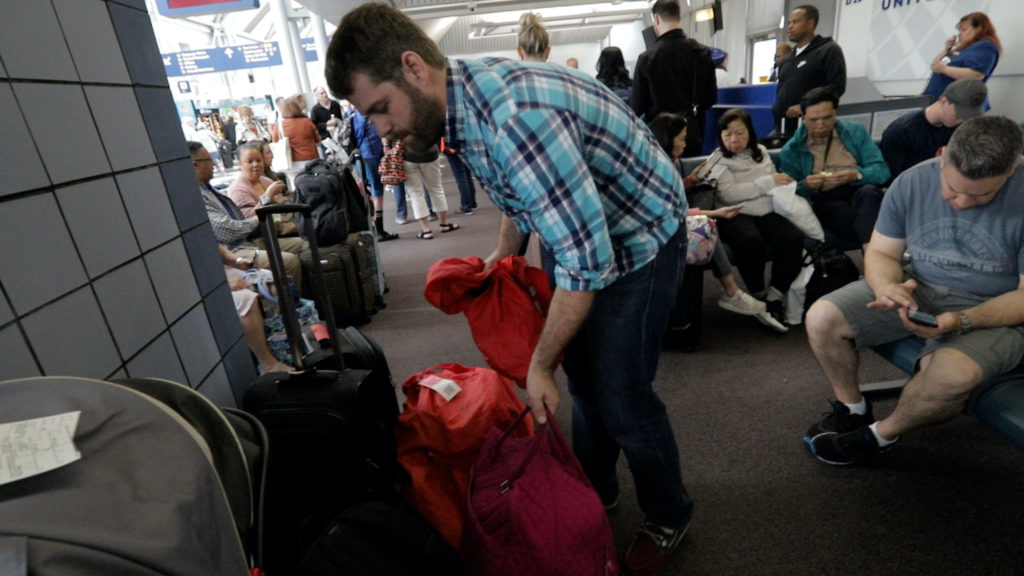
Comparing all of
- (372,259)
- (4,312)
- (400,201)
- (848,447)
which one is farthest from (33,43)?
(400,201)

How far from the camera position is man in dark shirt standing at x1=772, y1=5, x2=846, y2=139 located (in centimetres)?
372

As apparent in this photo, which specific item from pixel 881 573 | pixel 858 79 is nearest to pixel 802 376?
→ pixel 881 573

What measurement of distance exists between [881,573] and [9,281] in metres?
1.98

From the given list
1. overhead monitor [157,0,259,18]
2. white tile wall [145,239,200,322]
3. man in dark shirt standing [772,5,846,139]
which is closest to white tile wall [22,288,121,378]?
white tile wall [145,239,200,322]

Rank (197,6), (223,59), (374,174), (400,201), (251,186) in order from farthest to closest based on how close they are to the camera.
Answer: (223,59)
(197,6)
(400,201)
(374,174)
(251,186)

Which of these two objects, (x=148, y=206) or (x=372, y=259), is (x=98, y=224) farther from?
(x=372, y=259)

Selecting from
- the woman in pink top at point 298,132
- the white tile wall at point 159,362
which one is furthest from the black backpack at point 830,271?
the woman in pink top at point 298,132

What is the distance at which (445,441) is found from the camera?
1.50 m

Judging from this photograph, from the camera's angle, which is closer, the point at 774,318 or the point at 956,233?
the point at 956,233

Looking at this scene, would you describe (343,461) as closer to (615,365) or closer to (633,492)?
(615,365)

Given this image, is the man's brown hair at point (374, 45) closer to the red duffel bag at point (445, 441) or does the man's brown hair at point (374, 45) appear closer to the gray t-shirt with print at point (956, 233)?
the red duffel bag at point (445, 441)

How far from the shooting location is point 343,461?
4.33 feet

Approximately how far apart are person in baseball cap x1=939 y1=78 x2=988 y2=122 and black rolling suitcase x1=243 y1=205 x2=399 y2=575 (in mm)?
3093

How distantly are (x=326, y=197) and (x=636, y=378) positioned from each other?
98.8 inches
